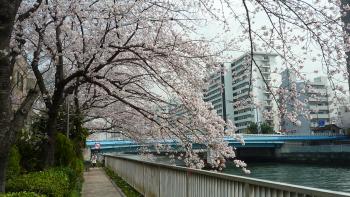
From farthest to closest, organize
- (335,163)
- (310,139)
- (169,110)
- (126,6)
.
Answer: (310,139), (335,163), (169,110), (126,6)

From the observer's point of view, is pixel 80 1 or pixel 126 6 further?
pixel 80 1

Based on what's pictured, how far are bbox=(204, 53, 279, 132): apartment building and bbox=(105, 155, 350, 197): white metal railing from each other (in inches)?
56.1

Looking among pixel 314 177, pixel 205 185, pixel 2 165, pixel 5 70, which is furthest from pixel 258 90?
pixel 314 177

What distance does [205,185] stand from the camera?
20.5 feet

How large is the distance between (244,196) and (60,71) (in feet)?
25.6

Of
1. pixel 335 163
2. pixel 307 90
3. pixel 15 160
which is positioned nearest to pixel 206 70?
pixel 307 90

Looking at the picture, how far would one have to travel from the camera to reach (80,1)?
9.95 metres

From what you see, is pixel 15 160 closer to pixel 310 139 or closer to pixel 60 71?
pixel 60 71

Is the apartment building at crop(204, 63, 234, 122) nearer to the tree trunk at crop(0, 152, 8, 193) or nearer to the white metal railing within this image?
the white metal railing

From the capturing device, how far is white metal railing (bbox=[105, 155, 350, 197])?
3703mm

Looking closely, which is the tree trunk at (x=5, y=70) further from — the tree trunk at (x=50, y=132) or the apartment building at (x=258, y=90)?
the tree trunk at (x=50, y=132)

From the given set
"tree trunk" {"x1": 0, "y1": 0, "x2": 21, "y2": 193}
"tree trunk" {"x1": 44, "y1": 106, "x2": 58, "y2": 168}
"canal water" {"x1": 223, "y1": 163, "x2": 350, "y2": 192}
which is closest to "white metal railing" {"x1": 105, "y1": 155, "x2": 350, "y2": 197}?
"tree trunk" {"x1": 44, "y1": 106, "x2": 58, "y2": 168}

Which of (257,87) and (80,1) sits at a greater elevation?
(80,1)

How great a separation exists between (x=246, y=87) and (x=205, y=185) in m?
1.99
